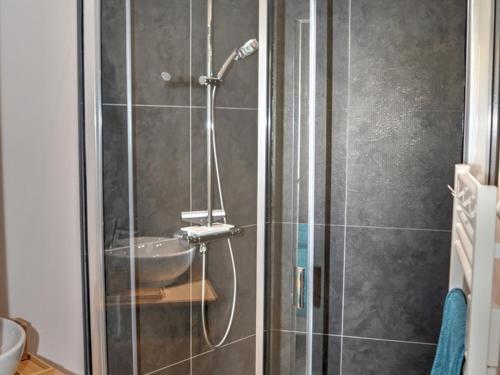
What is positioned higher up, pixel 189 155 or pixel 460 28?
pixel 460 28

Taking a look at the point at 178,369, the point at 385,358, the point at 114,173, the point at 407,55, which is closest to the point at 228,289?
the point at 178,369

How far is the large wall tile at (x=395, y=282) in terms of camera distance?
2.42 metres


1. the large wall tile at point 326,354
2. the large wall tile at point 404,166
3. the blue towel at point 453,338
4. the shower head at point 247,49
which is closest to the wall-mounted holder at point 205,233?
the shower head at point 247,49

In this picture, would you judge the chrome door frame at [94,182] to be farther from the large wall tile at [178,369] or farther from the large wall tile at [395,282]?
the large wall tile at [395,282]

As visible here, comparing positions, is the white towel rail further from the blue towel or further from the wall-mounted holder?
the wall-mounted holder

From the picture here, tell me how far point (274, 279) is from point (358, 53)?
131 cm

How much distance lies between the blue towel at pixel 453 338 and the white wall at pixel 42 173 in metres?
1.22

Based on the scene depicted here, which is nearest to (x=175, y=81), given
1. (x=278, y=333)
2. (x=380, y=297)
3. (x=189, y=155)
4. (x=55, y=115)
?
(x=189, y=155)

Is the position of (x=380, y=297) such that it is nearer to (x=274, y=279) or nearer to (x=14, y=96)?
(x=274, y=279)

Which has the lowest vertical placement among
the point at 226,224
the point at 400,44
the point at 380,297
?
the point at 380,297

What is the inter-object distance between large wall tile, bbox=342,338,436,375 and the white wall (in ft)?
4.26

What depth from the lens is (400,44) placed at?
2.36 m

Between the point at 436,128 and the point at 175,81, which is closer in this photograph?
the point at 175,81

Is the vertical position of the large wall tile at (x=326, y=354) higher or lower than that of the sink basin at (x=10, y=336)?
lower
